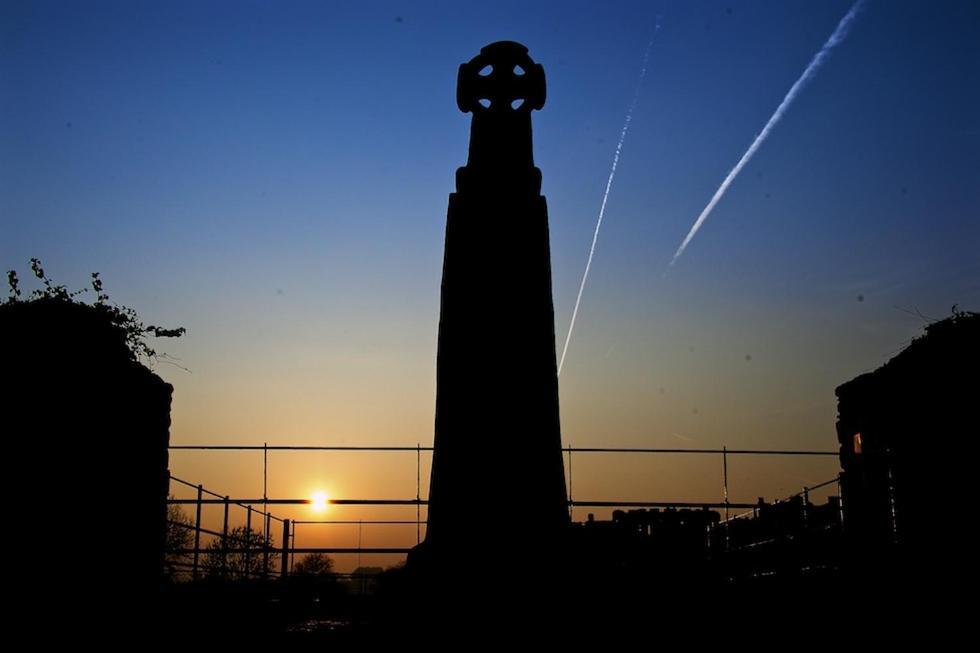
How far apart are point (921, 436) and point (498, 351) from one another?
6.35m

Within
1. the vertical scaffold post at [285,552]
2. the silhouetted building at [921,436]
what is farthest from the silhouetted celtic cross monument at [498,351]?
the vertical scaffold post at [285,552]

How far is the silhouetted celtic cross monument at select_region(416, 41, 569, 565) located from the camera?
6.95 meters

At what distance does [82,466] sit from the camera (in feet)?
30.5

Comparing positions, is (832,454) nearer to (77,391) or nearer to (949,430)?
(949,430)

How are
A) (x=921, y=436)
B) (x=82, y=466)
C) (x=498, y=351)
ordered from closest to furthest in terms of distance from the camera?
(x=498, y=351), (x=82, y=466), (x=921, y=436)

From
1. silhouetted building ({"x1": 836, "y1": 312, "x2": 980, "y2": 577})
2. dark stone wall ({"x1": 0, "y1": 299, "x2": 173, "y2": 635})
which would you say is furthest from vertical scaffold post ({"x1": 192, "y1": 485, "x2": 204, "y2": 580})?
silhouetted building ({"x1": 836, "y1": 312, "x2": 980, "y2": 577})

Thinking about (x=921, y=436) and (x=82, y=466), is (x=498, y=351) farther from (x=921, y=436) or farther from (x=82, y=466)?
(x=921, y=436)

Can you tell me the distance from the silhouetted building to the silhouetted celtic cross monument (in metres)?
3.02

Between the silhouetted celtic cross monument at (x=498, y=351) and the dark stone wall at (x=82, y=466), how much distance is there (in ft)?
11.4

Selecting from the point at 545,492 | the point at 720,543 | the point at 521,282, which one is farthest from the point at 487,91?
the point at 720,543

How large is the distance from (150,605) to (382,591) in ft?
12.4

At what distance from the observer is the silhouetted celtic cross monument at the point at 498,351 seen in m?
6.95

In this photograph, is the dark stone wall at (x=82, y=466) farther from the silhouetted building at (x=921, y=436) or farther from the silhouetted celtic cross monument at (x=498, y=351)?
the silhouetted building at (x=921, y=436)

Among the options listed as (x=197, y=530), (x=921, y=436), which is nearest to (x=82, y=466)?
(x=197, y=530)
